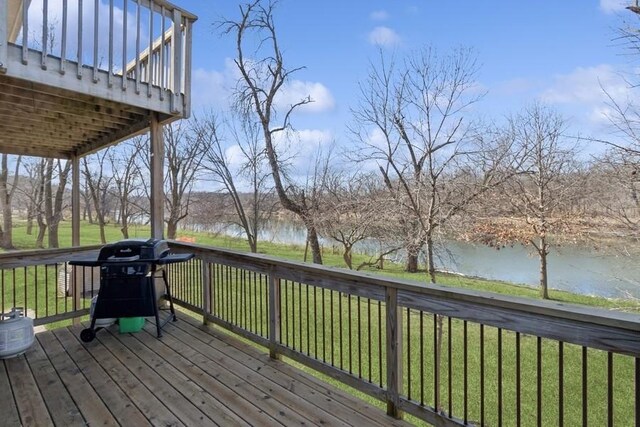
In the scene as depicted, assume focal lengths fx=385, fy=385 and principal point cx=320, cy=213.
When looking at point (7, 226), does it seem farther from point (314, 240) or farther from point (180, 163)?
point (314, 240)

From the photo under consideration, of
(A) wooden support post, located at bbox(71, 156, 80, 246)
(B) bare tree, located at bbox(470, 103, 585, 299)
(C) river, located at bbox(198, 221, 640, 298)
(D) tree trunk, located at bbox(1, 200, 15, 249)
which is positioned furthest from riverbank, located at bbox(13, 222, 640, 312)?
(A) wooden support post, located at bbox(71, 156, 80, 246)

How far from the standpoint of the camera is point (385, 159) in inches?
321

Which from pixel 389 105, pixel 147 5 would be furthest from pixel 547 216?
pixel 147 5

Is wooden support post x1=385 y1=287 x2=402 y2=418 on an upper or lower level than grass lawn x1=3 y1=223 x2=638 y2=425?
upper

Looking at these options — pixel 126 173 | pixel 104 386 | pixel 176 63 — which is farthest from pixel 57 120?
pixel 126 173

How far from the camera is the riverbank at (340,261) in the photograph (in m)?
8.91

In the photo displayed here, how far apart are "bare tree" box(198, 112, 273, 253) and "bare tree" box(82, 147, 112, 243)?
3338mm

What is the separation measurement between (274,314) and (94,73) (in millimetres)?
2414

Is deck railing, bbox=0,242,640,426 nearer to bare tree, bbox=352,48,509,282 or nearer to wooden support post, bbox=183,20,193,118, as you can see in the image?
wooden support post, bbox=183,20,193,118

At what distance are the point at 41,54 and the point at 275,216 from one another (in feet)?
37.6

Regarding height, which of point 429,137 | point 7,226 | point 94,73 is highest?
point 429,137

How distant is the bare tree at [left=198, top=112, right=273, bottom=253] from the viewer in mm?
13250

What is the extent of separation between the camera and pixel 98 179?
1341 centimetres

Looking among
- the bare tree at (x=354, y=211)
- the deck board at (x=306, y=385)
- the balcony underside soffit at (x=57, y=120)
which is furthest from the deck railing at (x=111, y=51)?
the bare tree at (x=354, y=211)
